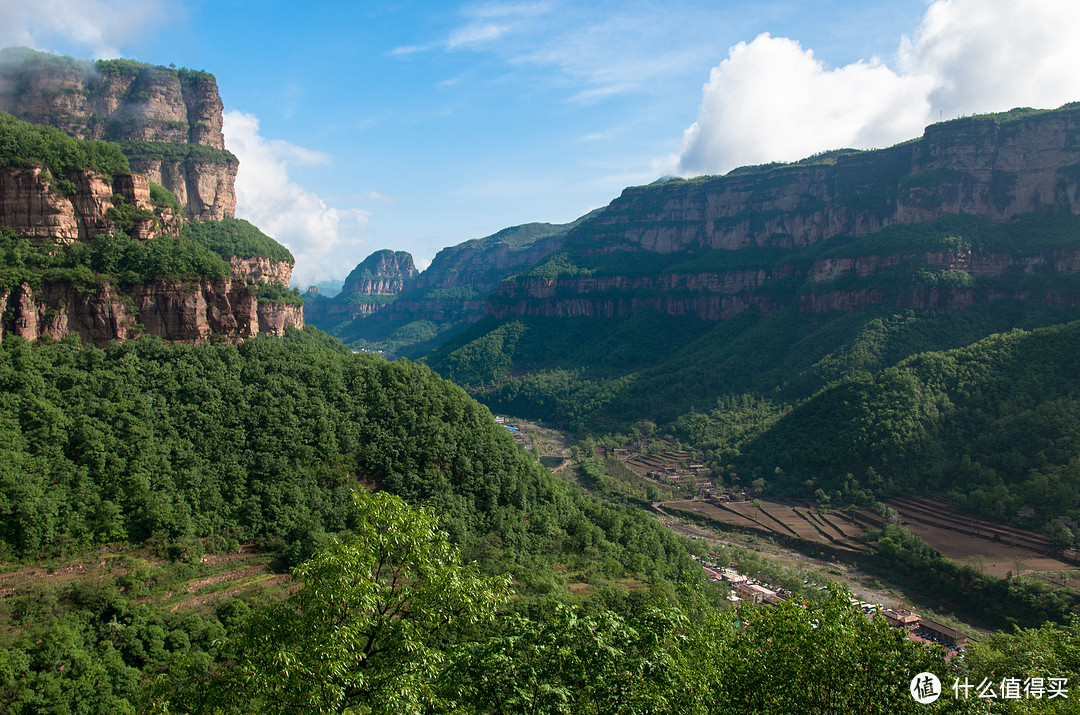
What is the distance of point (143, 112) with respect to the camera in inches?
3701

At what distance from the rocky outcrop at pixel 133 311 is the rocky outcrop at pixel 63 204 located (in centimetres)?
572

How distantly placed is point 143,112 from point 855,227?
147311 millimetres

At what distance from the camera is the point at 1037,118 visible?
118 metres

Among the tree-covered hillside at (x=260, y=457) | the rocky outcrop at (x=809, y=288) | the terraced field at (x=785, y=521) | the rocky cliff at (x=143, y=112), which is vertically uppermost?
the rocky cliff at (x=143, y=112)

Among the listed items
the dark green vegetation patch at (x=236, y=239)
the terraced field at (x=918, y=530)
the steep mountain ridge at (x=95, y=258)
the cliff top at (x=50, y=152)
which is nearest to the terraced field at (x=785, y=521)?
the terraced field at (x=918, y=530)

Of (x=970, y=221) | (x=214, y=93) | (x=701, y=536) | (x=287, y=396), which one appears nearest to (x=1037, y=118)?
(x=970, y=221)

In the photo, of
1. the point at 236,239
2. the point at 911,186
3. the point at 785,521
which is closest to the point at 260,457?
the point at 236,239

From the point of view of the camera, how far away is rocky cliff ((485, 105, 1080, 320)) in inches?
4412

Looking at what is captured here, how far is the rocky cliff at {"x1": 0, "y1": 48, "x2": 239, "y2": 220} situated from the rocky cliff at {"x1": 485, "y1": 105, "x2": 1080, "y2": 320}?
115287mm

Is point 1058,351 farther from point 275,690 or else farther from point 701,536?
point 275,690

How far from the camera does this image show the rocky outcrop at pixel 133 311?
44000 millimetres

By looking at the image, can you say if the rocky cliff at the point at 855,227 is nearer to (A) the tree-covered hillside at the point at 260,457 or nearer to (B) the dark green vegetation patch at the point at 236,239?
(A) the tree-covered hillside at the point at 260,457

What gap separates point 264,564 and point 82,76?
8839 centimetres

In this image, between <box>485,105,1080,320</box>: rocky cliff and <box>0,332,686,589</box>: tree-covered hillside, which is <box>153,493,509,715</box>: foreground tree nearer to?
<box>0,332,686,589</box>: tree-covered hillside
